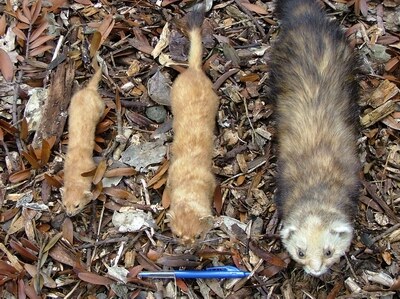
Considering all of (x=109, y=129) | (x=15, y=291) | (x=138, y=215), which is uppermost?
(x=109, y=129)

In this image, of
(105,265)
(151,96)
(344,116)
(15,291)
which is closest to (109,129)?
(151,96)

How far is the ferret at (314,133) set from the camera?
16.9 feet

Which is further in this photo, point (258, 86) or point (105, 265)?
point (258, 86)

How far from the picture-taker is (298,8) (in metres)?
5.79

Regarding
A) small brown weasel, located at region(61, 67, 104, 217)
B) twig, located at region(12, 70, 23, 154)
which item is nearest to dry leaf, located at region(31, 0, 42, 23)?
twig, located at region(12, 70, 23, 154)

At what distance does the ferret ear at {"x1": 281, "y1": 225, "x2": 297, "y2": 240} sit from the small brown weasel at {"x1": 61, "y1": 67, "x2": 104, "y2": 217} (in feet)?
5.62

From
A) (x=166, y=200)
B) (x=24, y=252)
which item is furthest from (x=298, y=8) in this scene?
(x=24, y=252)

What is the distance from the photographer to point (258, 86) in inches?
235

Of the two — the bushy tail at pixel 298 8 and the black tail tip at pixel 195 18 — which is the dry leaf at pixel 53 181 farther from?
the bushy tail at pixel 298 8

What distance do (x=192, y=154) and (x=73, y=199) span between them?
1109mm

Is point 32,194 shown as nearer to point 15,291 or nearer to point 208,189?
point 15,291

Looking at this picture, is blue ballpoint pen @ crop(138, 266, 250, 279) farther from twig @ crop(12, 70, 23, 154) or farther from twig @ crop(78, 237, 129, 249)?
twig @ crop(12, 70, 23, 154)

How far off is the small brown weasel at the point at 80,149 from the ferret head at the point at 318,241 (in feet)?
5.93

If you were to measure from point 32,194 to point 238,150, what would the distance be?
1.93m
